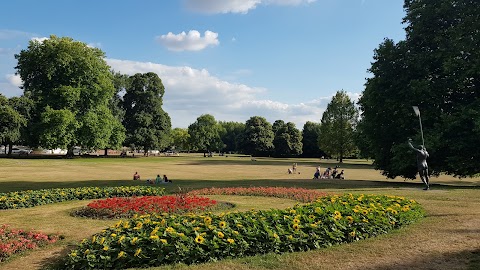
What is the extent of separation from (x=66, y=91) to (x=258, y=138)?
7139 centimetres

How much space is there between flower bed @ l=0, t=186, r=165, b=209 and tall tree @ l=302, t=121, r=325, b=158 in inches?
4078

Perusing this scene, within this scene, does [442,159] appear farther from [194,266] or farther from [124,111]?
[124,111]

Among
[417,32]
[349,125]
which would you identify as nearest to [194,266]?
[417,32]

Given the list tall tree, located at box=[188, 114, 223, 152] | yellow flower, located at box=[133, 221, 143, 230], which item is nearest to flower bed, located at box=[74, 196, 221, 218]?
yellow flower, located at box=[133, 221, 143, 230]

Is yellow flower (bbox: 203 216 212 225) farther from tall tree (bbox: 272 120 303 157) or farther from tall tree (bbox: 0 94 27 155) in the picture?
tall tree (bbox: 272 120 303 157)

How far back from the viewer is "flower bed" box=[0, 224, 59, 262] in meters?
8.41

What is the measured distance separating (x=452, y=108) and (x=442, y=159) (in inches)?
139

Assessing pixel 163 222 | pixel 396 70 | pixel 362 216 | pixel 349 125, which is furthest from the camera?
pixel 349 125

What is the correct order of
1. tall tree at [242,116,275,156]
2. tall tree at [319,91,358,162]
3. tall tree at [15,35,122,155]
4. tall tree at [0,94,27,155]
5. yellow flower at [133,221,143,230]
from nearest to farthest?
yellow flower at [133,221,143,230], tall tree at [15,35,122,155], tall tree at [0,94,27,155], tall tree at [319,91,358,162], tall tree at [242,116,275,156]

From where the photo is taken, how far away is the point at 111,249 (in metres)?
7.12

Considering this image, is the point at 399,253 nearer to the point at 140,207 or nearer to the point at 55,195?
the point at 140,207

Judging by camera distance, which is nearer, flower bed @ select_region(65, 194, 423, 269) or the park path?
the park path

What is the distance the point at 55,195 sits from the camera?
17.3 m

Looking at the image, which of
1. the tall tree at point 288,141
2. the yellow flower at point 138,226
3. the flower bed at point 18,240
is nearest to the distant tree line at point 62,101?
the flower bed at point 18,240
